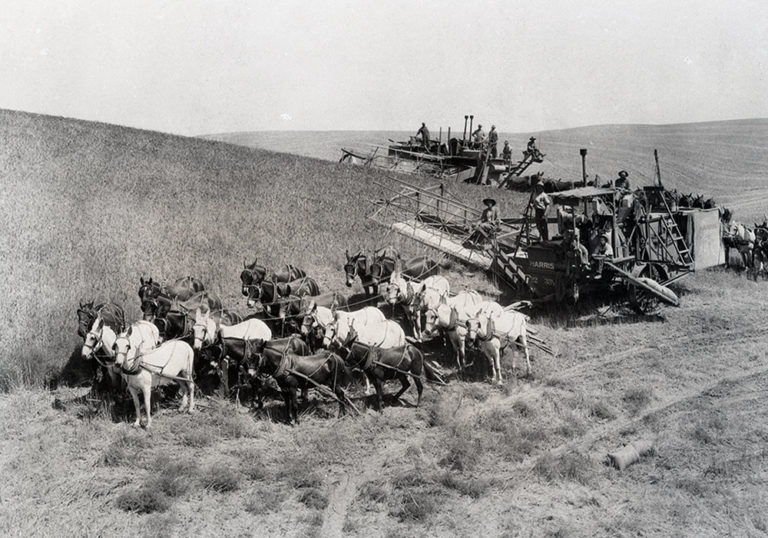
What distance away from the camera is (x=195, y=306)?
12258 millimetres

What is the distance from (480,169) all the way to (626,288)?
58.6 feet

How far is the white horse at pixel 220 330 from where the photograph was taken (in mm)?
10648

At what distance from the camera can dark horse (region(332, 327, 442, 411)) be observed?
34.1 ft

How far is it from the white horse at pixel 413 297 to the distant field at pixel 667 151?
1052 inches

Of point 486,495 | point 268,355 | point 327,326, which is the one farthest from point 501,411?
point 268,355

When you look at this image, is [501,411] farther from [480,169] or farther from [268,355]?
[480,169]

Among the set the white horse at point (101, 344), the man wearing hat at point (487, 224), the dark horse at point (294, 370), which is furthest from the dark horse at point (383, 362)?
the man wearing hat at point (487, 224)

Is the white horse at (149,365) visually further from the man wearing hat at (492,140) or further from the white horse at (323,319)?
the man wearing hat at (492,140)

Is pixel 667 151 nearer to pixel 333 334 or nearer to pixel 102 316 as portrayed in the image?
pixel 333 334

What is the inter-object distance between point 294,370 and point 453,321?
397 centimetres

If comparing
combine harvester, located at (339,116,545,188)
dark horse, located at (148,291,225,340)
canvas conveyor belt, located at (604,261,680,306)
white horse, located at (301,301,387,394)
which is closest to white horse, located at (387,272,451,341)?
white horse, located at (301,301,387,394)

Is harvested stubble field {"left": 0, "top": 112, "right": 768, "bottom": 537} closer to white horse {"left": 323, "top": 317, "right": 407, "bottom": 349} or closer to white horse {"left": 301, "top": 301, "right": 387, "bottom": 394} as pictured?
white horse {"left": 323, "top": 317, "right": 407, "bottom": 349}

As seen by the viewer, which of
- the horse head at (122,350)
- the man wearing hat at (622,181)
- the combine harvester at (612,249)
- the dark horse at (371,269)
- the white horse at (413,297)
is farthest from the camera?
the man wearing hat at (622,181)

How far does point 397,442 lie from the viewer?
9516mm
